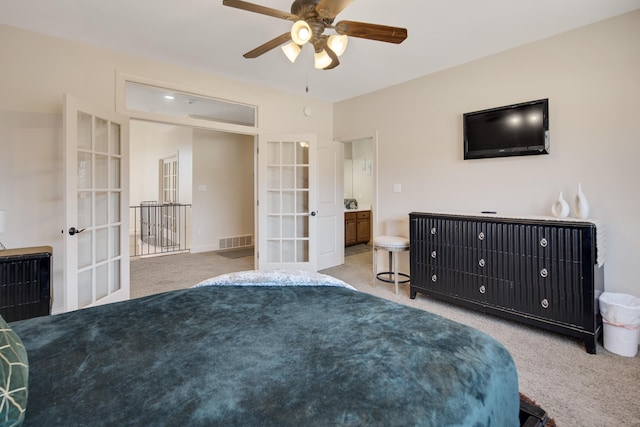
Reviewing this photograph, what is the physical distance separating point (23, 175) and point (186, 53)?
6.38 feet

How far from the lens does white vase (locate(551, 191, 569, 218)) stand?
107 inches

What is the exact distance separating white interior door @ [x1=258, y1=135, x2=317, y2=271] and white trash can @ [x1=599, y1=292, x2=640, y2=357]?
314 centimetres

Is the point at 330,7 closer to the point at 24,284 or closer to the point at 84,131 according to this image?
the point at 84,131

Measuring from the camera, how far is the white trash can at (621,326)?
226 centimetres

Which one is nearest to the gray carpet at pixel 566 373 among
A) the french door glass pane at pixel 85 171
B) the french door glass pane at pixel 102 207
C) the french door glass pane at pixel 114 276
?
the french door glass pane at pixel 114 276

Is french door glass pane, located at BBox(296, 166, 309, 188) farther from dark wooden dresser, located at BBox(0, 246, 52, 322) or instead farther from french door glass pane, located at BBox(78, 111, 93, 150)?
dark wooden dresser, located at BBox(0, 246, 52, 322)

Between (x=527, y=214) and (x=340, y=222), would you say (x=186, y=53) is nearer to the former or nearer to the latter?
(x=340, y=222)

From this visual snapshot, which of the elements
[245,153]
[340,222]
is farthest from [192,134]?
[340,222]

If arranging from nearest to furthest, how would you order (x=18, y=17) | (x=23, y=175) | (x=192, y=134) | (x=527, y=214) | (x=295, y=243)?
(x=18, y=17), (x=23, y=175), (x=527, y=214), (x=295, y=243), (x=192, y=134)

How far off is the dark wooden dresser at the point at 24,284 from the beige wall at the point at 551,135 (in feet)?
12.5

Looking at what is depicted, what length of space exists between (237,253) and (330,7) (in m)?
5.09

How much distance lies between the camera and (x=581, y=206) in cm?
262

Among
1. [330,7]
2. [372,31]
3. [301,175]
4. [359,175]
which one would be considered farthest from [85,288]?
[359,175]

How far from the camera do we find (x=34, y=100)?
9.39ft
